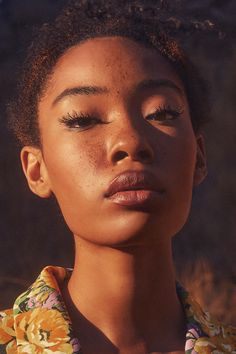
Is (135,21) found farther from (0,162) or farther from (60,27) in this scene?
(0,162)

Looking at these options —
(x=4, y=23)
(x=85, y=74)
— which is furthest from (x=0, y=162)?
(x=85, y=74)

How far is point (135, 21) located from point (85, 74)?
0.96ft

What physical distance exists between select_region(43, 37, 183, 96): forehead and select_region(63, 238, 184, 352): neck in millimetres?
364

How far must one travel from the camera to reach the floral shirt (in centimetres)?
160

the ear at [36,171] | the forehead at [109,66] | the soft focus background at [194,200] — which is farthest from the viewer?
the soft focus background at [194,200]

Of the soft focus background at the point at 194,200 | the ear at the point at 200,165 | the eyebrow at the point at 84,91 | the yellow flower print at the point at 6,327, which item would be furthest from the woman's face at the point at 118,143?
the soft focus background at the point at 194,200

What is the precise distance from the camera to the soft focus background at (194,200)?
3.54m

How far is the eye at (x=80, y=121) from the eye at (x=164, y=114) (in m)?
0.12

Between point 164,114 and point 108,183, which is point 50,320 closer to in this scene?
point 108,183

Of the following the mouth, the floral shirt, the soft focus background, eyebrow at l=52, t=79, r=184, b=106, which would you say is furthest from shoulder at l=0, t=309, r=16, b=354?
the soft focus background

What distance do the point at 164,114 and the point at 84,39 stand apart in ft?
0.92

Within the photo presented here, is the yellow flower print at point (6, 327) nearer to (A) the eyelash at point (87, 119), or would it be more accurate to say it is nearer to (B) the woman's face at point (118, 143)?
(B) the woman's face at point (118, 143)

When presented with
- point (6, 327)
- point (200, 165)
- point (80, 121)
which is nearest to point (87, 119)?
point (80, 121)

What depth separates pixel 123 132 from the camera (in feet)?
5.31
